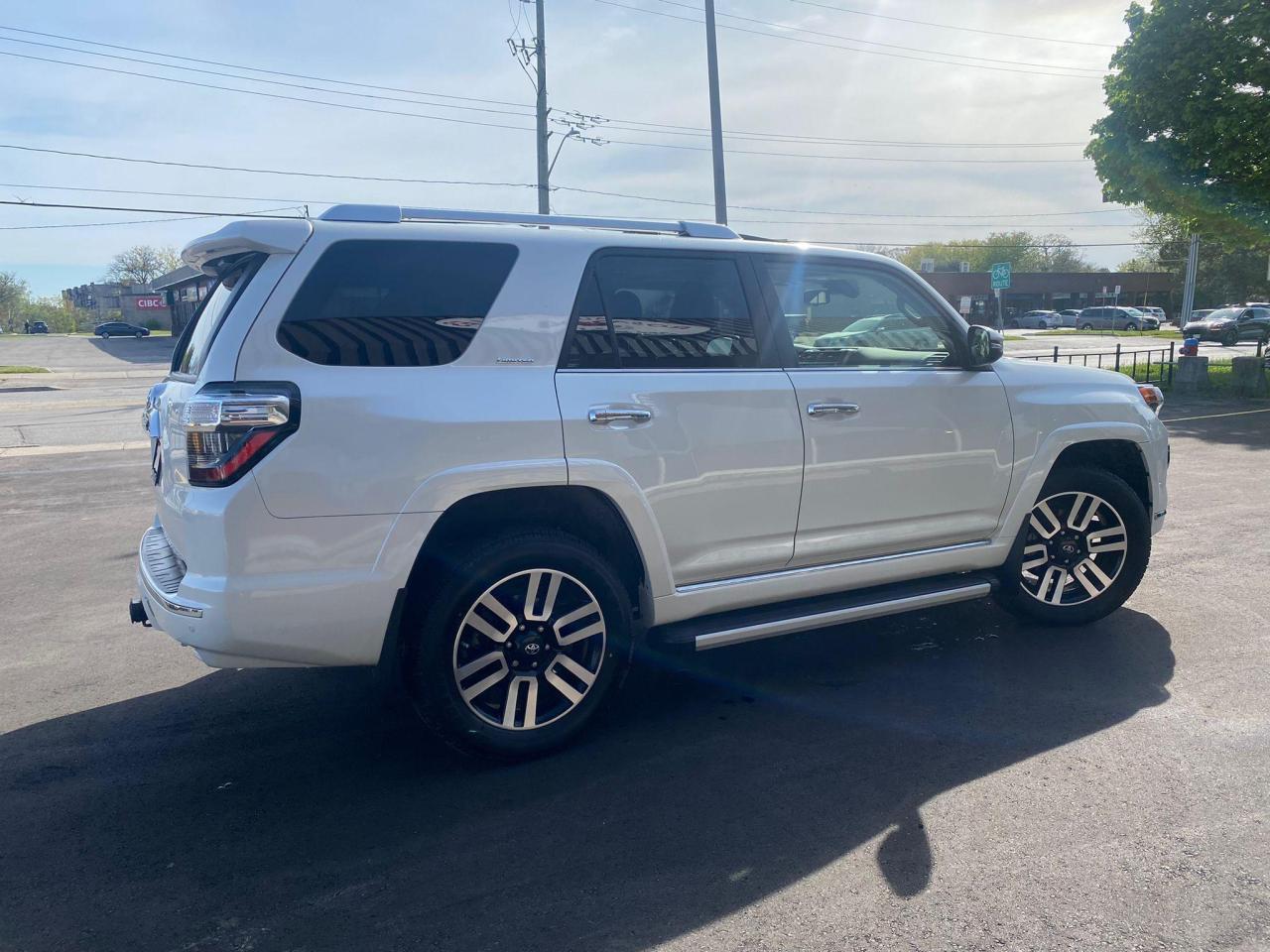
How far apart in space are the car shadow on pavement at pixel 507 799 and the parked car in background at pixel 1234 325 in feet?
162

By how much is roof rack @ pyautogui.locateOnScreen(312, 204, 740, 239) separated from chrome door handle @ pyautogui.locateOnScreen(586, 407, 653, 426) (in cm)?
86

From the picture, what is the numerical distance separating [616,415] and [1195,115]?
1917 cm

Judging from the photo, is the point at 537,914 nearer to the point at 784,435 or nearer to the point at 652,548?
the point at 652,548

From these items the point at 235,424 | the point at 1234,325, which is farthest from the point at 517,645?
the point at 1234,325

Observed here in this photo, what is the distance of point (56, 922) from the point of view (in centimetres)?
282

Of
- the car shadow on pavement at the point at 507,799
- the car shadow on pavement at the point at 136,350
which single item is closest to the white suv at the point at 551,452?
the car shadow on pavement at the point at 507,799

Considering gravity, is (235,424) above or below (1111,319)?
above

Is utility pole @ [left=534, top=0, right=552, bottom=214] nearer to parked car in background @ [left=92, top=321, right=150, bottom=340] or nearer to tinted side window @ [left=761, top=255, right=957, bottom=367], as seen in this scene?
tinted side window @ [left=761, top=255, right=957, bottom=367]

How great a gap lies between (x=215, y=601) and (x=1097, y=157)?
21.8 metres

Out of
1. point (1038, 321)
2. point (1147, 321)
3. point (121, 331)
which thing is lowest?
point (121, 331)

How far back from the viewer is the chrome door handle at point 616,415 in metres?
3.78

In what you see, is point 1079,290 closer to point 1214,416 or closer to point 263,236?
point 1214,416

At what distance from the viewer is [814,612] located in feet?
14.1

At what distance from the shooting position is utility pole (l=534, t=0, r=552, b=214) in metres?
29.5
